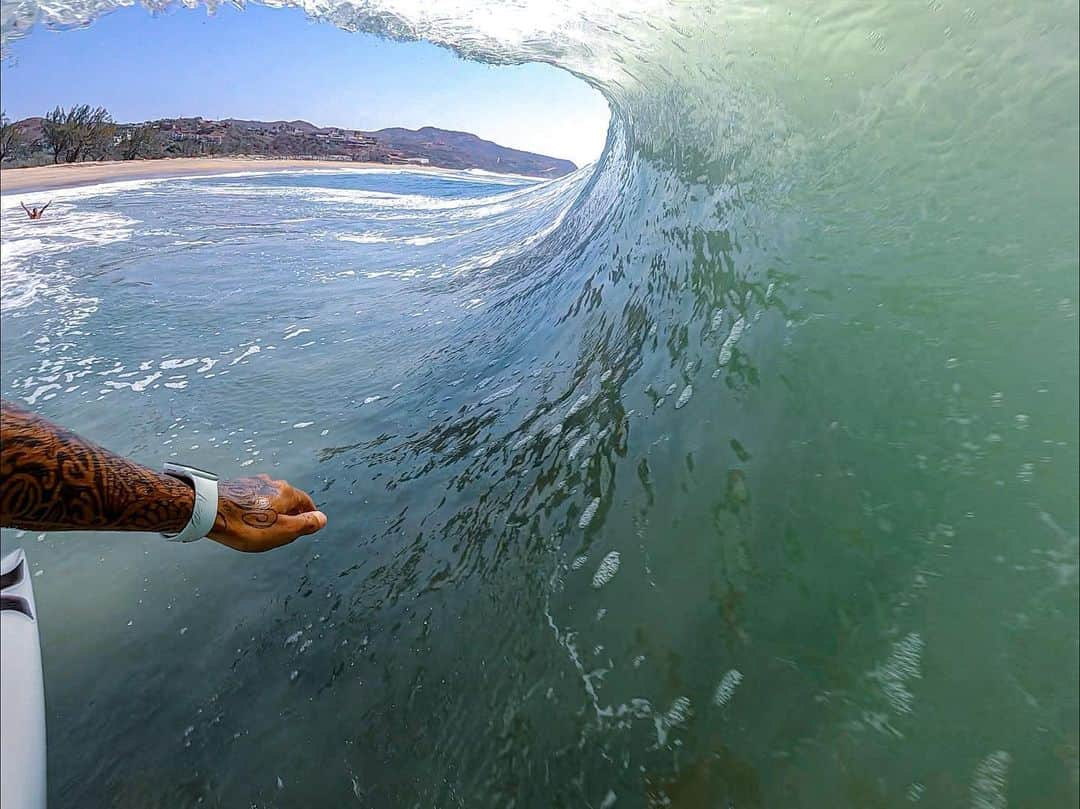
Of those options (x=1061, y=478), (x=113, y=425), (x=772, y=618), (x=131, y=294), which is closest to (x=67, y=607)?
(x=113, y=425)

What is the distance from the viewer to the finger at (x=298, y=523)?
1.65m

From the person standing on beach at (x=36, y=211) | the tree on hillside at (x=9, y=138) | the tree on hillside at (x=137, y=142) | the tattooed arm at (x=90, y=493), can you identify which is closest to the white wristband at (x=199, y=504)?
the tattooed arm at (x=90, y=493)

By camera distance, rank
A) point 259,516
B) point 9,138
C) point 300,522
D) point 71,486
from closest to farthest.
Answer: point 71,486
point 259,516
point 300,522
point 9,138

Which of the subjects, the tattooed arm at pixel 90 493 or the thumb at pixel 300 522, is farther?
the thumb at pixel 300 522

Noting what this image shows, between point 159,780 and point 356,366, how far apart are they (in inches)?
87.8

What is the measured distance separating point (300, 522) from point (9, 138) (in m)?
1.86

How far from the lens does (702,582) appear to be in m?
1.63

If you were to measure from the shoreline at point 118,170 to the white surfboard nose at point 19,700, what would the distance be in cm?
195

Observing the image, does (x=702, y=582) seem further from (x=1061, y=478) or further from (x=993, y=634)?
(x=1061, y=478)

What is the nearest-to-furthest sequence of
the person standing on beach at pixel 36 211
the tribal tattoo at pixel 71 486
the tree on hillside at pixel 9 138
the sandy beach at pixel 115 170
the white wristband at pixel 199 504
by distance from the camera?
the tribal tattoo at pixel 71 486 → the white wristband at pixel 199 504 → the tree on hillside at pixel 9 138 → the sandy beach at pixel 115 170 → the person standing on beach at pixel 36 211

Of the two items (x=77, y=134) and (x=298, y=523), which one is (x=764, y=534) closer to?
(x=298, y=523)

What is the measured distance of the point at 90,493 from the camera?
126 cm

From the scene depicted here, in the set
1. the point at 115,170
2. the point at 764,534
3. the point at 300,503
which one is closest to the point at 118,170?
the point at 115,170

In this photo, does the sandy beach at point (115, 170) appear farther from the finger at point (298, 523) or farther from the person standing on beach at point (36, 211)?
the finger at point (298, 523)
